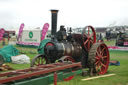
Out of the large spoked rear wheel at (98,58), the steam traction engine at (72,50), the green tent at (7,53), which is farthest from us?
the green tent at (7,53)

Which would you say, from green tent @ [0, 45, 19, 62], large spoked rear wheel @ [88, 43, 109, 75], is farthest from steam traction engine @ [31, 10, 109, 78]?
green tent @ [0, 45, 19, 62]

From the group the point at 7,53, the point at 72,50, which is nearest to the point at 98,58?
the point at 72,50

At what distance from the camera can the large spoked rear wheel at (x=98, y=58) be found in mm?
6723

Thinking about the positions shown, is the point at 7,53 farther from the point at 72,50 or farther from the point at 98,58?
the point at 98,58

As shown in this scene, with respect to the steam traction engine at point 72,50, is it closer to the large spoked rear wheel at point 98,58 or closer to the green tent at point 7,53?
the large spoked rear wheel at point 98,58

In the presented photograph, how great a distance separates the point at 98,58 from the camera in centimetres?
697

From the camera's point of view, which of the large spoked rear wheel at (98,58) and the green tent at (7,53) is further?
the green tent at (7,53)

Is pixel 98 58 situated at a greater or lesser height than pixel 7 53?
greater

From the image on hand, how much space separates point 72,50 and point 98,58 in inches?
38.1

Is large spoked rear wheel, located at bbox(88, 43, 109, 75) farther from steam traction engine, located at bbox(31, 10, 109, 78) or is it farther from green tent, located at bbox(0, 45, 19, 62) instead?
green tent, located at bbox(0, 45, 19, 62)

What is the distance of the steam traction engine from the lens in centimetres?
656

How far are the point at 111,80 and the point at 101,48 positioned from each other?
62.8 inches

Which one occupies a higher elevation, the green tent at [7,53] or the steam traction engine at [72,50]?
the steam traction engine at [72,50]

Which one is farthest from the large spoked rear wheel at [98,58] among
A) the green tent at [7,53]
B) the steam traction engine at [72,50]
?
the green tent at [7,53]
